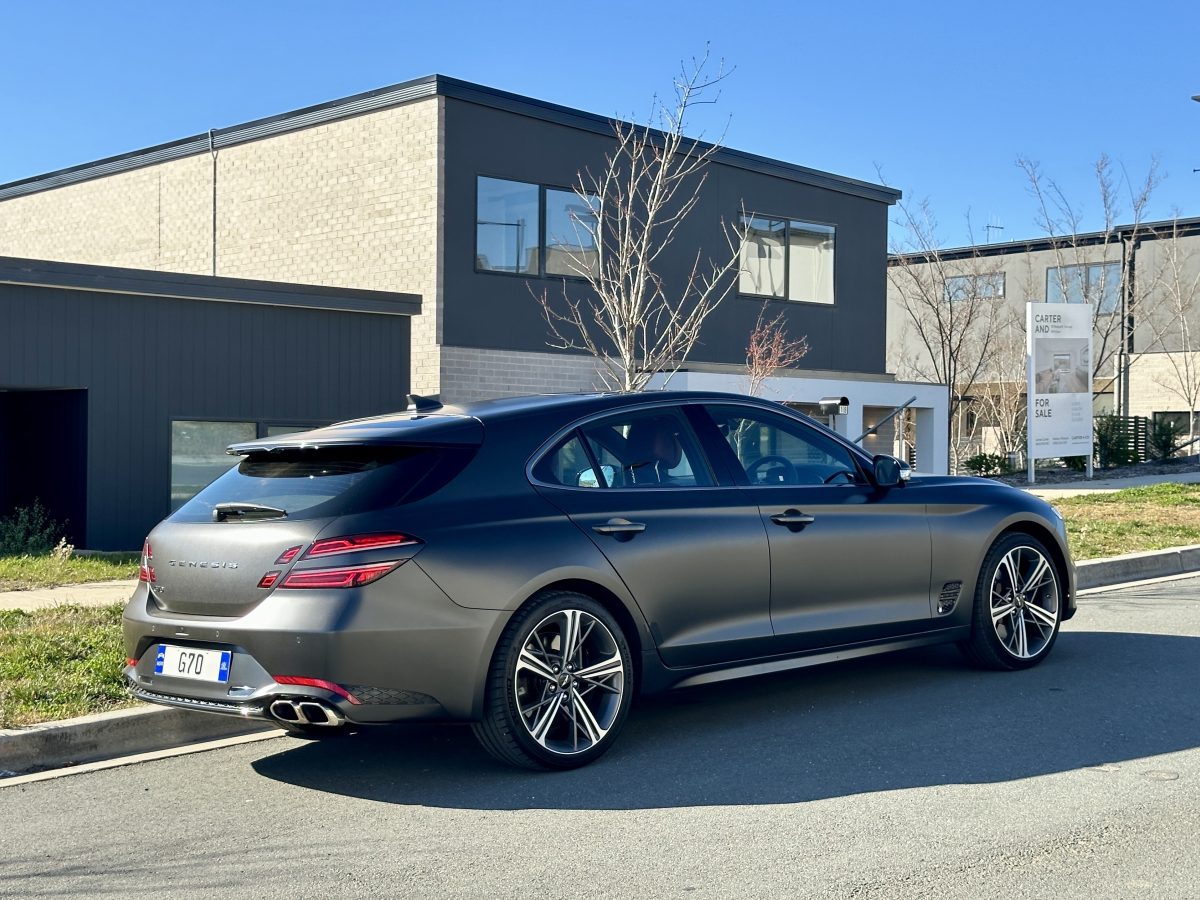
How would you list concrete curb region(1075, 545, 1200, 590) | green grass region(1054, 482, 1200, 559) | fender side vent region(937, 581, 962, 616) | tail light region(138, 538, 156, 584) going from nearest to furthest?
tail light region(138, 538, 156, 584)
fender side vent region(937, 581, 962, 616)
concrete curb region(1075, 545, 1200, 590)
green grass region(1054, 482, 1200, 559)

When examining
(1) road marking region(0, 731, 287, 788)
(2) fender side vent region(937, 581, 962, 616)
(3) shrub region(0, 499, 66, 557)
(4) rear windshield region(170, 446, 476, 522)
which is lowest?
(1) road marking region(0, 731, 287, 788)

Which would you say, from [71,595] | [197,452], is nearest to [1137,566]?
[71,595]

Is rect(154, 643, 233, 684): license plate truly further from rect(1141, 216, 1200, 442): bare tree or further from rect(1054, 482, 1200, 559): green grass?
rect(1141, 216, 1200, 442): bare tree

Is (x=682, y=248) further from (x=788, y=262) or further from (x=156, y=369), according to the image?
(x=156, y=369)

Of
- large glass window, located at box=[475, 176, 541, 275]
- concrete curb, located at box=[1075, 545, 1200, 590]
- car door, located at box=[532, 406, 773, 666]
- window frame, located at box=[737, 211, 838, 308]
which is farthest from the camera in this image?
window frame, located at box=[737, 211, 838, 308]

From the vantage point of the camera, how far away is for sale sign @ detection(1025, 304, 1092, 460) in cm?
2572

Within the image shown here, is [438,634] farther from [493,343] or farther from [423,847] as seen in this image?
[493,343]

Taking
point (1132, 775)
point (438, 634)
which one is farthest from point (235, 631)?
point (1132, 775)

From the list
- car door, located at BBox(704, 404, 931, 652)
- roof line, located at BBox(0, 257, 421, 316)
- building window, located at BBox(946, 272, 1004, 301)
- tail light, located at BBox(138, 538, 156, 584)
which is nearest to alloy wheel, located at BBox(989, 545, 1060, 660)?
car door, located at BBox(704, 404, 931, 652)

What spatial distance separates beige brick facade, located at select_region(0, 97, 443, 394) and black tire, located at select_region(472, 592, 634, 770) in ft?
49.8

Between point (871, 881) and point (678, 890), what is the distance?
0.62m

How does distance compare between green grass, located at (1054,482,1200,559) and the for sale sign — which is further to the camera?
the for sale sign

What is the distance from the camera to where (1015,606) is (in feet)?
26.3

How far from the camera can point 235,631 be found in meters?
5.55
